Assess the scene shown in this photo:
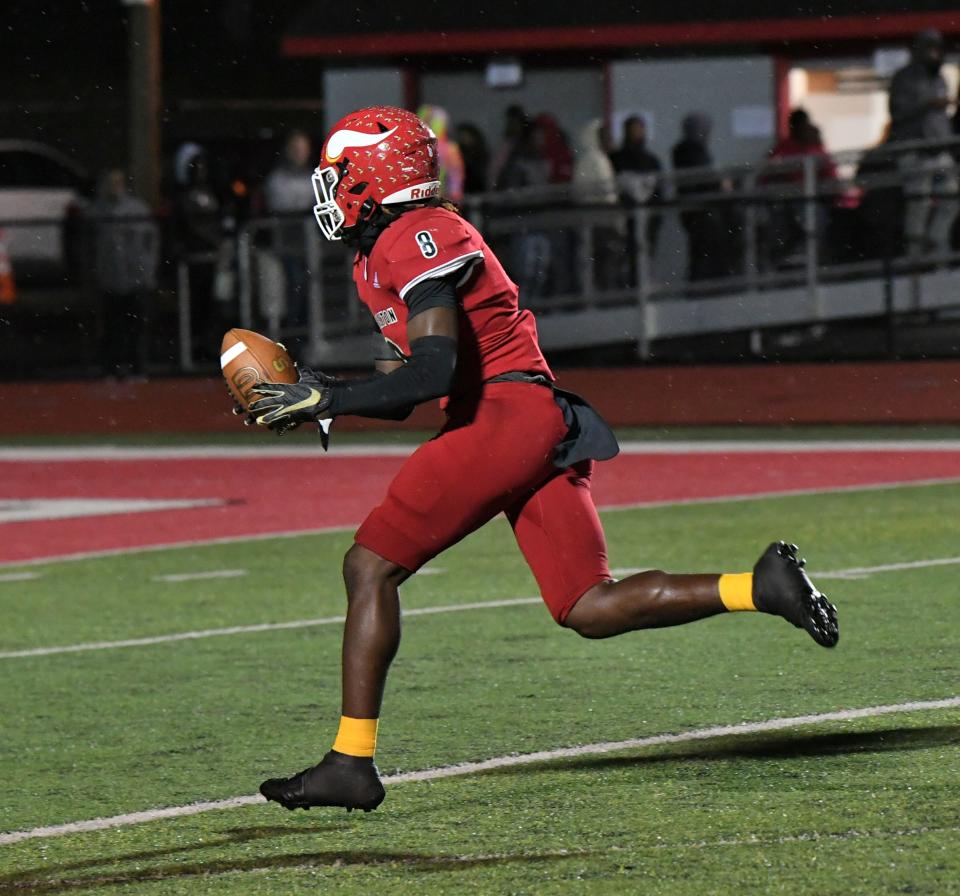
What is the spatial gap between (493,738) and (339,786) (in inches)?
43.7

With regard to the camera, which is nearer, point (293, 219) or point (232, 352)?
point (232, 352)

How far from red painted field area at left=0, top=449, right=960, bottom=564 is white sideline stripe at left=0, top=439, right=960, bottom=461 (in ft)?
0.52

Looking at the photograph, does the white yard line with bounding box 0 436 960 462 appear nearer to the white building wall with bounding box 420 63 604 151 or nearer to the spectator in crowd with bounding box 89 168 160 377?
the spectator in crowd with bounding box 89 168 160 377

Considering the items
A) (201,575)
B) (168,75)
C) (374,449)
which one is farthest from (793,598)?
(168,75)

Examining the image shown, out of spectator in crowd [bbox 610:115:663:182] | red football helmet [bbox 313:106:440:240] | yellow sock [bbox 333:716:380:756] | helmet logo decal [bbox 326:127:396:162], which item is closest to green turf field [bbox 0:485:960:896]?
yellow sock [bbox 333:716:380:756]

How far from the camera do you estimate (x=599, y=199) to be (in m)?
19.5

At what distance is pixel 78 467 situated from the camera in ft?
52.6

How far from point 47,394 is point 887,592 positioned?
1190 cm

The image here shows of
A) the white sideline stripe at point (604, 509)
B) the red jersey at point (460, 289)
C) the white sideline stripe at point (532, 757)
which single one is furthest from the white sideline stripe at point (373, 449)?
the red jersey at point (460, 289)

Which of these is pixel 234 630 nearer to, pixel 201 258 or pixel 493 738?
pixel 493 738

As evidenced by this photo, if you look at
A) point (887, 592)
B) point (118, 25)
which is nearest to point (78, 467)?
point (887, 592)

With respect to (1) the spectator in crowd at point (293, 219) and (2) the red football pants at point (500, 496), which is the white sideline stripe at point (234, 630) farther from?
(1) the spectator in crowd at point (293, 219)

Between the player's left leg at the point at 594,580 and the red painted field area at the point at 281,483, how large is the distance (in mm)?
5908

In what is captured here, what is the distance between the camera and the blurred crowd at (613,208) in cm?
1870
